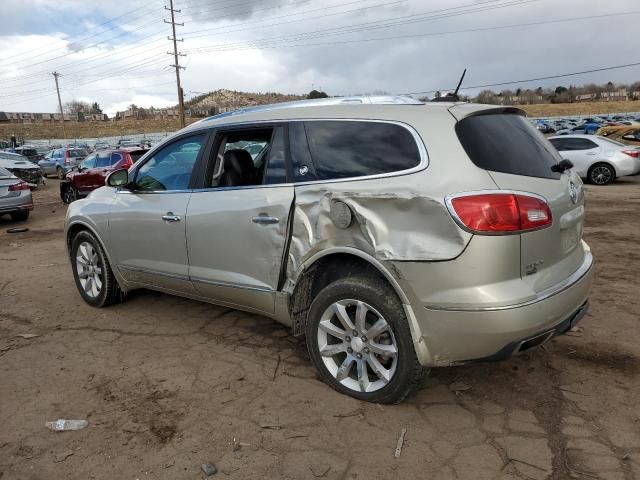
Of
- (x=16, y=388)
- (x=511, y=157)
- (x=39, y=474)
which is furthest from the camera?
(x=16, y=388)

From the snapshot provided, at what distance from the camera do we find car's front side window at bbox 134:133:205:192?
407 centimetres

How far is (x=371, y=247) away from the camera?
2840 mm

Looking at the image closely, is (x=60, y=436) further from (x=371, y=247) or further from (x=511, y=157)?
(x=511, y=157)

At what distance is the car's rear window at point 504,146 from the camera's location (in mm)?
2723

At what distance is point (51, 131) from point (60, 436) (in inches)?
3688

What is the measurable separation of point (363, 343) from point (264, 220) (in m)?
1.05

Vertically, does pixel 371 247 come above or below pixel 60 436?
above

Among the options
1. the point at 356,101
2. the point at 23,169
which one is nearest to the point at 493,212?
the point at 356,101

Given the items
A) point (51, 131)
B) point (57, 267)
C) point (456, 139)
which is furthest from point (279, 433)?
point (51, 131)

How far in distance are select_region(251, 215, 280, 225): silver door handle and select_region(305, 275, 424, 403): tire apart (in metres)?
0.58

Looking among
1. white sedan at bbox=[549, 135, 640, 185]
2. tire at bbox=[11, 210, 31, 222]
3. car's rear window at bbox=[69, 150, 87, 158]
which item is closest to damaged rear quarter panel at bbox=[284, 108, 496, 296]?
tire at bbox=[11, 210, 31, 222]

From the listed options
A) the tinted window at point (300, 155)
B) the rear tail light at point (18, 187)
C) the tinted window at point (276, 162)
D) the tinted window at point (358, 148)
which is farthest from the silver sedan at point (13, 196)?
the tinted window at point (358, 148)

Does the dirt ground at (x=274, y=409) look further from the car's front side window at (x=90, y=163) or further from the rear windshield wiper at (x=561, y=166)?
the car's front side window at (x=90, y=163)

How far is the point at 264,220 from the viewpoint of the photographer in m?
3.36
